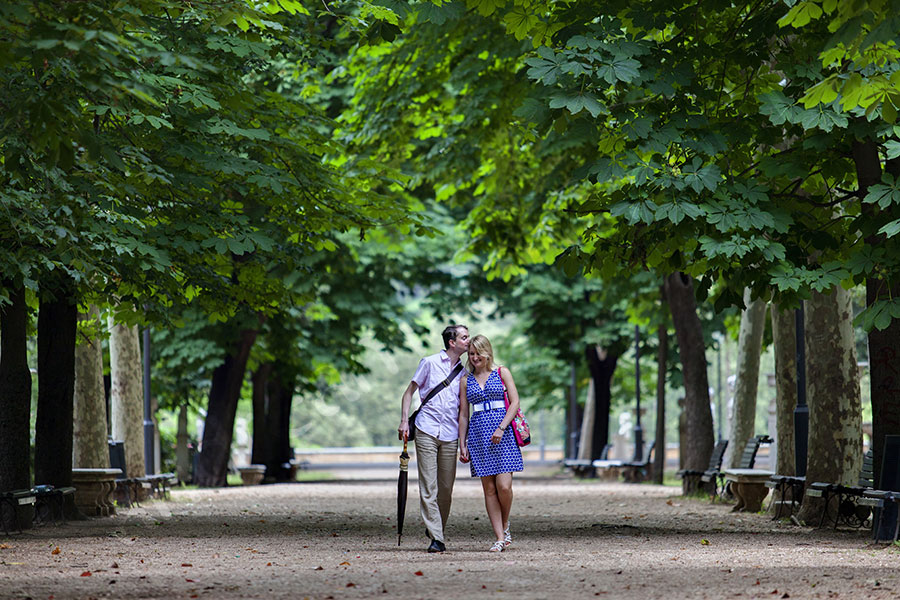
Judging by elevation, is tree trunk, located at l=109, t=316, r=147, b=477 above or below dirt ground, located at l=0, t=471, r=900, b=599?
above

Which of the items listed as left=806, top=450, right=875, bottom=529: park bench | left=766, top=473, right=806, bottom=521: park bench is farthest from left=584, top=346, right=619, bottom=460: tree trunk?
left=806, top=450, right=875, bottom=529: park bench

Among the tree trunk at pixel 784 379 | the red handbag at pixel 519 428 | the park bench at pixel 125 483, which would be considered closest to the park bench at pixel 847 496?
the tree trunk at pixel 784 379

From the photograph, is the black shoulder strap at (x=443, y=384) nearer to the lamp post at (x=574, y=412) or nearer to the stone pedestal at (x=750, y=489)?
the stone pedestal at (x=750, y=489)

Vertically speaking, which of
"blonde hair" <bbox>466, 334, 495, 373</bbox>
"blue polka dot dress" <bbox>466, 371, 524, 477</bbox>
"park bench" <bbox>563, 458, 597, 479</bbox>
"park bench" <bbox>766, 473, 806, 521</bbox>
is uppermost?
"blonde hair" <bbox>466, 334, 495, 373</bbox>

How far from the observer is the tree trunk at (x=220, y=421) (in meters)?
30.6

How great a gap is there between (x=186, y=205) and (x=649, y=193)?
542 centimetres

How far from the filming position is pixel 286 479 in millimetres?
38688

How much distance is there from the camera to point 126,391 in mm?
21625

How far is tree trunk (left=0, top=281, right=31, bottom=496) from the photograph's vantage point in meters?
14.7

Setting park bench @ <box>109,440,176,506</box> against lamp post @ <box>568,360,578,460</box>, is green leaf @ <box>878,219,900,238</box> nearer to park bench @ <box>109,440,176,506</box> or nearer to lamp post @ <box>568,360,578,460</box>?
park bench @ <box>109,440,176,506</box>

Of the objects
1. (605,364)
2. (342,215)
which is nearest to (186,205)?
(342,215)

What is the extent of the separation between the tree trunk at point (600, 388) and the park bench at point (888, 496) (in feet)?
77.8

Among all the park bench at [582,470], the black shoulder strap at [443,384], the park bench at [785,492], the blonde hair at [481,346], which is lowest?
the park bench at [582,470]

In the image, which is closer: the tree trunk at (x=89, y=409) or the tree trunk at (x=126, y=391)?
the tree trunk at (x=89, y=409)
